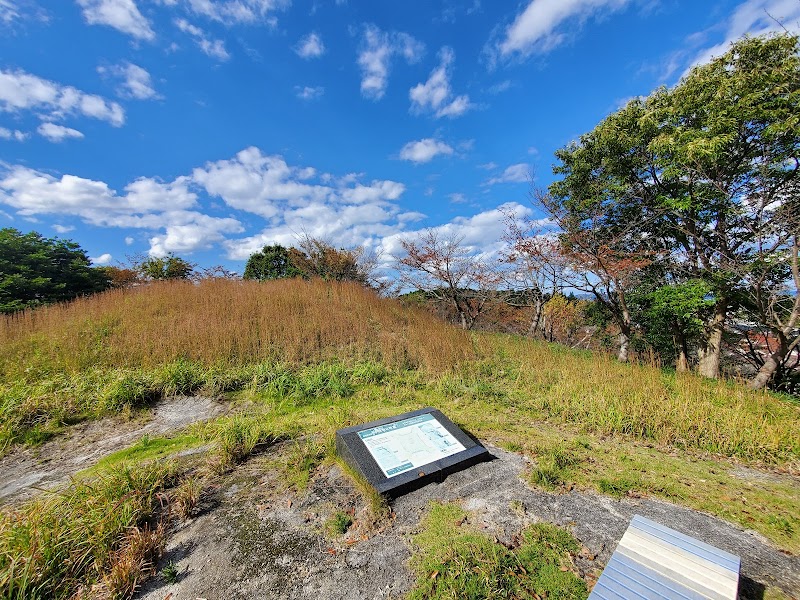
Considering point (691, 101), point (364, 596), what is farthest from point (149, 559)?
point (691, 101)

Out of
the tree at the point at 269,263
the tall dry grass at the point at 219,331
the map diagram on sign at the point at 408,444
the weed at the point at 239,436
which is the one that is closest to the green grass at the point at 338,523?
the map diagram on sign at the point at 408,444

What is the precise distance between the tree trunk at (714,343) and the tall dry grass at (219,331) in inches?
230

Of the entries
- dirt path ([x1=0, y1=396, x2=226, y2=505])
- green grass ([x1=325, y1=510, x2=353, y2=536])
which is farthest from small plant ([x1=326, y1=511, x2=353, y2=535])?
dirt path ([x1=0, y1=396, x2=226, y2=505])

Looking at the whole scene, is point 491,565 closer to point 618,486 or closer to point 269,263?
point 618,486

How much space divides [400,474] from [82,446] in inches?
141

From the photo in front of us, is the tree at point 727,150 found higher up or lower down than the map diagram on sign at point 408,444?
higher up

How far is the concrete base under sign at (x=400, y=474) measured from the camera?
8.11ft

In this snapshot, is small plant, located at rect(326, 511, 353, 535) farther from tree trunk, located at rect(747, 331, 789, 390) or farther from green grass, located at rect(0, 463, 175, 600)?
tree trunk, located at rect(747, 331, 789, 390)

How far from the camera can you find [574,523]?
2170 millimetres

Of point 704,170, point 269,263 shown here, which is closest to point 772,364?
point 704,170

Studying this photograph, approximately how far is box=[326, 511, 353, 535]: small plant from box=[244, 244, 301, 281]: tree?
13102 millimetres

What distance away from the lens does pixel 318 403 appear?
14.6ft

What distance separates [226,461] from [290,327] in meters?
3.72

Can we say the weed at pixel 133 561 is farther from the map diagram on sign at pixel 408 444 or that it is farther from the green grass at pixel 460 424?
the map diagram on sign at pixel 408 444
